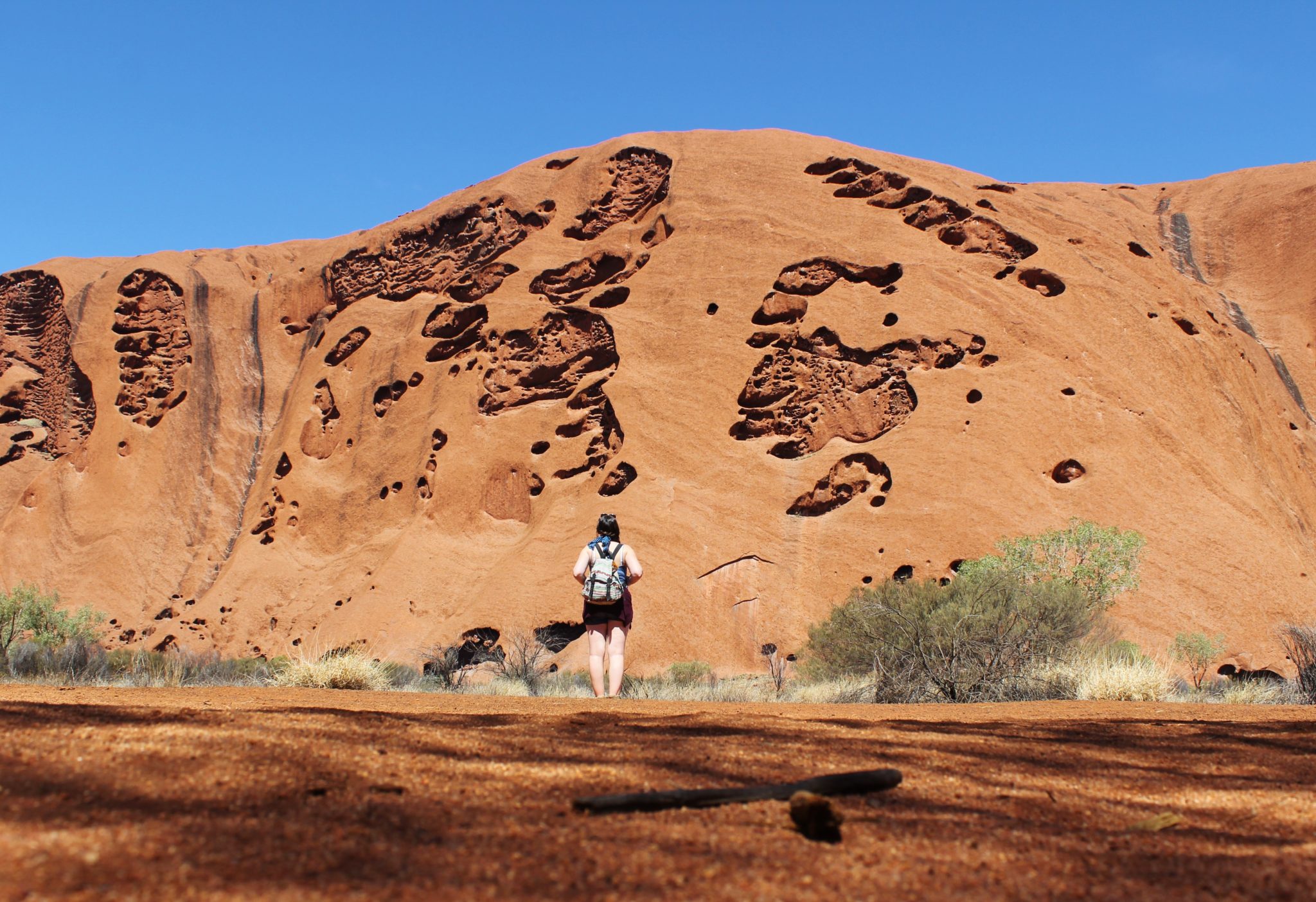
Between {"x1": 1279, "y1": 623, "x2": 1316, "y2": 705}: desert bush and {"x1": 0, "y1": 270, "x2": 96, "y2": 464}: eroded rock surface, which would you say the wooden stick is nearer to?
{"x1": 1279, "y1": 623, "x2": 1316, "y2": 705}: desert bush

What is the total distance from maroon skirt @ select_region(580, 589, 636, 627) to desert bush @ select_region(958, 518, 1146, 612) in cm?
981

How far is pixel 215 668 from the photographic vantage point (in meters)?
14.2

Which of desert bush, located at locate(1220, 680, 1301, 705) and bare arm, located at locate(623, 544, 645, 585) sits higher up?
bare arm, located at locate(623, 544, 645, 585)

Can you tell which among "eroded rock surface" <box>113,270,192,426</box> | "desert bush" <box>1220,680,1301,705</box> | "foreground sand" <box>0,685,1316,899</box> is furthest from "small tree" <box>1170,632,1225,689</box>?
"eroded rock surface" <box>113,270,192,426</box>

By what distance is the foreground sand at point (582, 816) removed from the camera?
230cm

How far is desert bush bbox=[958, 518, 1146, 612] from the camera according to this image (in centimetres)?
1741

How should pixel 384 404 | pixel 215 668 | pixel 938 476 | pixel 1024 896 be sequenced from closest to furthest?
pixel 1024 896
pixel 215 668
pixel 938 476
pixel 384 404

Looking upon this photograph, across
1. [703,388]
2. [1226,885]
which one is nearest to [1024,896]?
→ [1226,885]

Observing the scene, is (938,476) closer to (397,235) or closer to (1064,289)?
(1064,289)

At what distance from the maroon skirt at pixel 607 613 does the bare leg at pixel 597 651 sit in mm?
40

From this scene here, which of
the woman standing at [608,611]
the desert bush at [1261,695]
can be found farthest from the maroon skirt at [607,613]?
the desert bush at [1261,695]

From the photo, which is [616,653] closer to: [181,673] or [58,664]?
[181,673]

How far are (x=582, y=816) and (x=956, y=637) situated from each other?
7.58m

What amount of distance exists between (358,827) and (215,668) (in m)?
12.9
